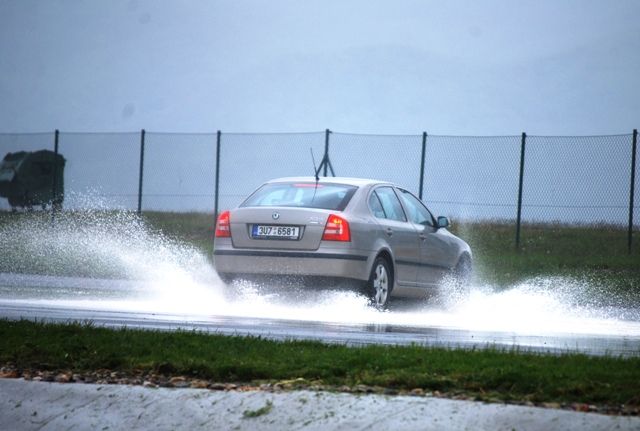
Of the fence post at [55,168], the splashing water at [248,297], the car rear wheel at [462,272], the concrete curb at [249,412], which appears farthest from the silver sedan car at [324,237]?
the fence post at [55,168]

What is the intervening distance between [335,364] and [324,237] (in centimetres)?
599

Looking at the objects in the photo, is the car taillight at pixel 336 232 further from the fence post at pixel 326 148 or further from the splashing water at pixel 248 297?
the fence post at pixel 326 148

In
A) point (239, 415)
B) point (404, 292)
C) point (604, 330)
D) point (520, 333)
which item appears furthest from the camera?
point (404, 292)

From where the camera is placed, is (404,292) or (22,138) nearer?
(404,292)

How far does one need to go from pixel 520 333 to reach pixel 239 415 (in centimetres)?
575

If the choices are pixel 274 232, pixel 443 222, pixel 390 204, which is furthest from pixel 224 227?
pixel 443 222

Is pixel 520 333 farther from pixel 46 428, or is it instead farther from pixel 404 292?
pixel 46 428

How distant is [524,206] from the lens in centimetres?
2416

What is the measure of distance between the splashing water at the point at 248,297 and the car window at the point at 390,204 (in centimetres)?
119

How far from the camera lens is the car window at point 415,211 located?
16.0 meters

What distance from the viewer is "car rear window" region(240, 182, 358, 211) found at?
47.2ft

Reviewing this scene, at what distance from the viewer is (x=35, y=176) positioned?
33219mm

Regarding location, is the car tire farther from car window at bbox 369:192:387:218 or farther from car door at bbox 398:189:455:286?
car door at bbox 398:189:455:286

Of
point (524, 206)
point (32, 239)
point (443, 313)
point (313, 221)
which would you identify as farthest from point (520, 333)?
point (32, 239)
